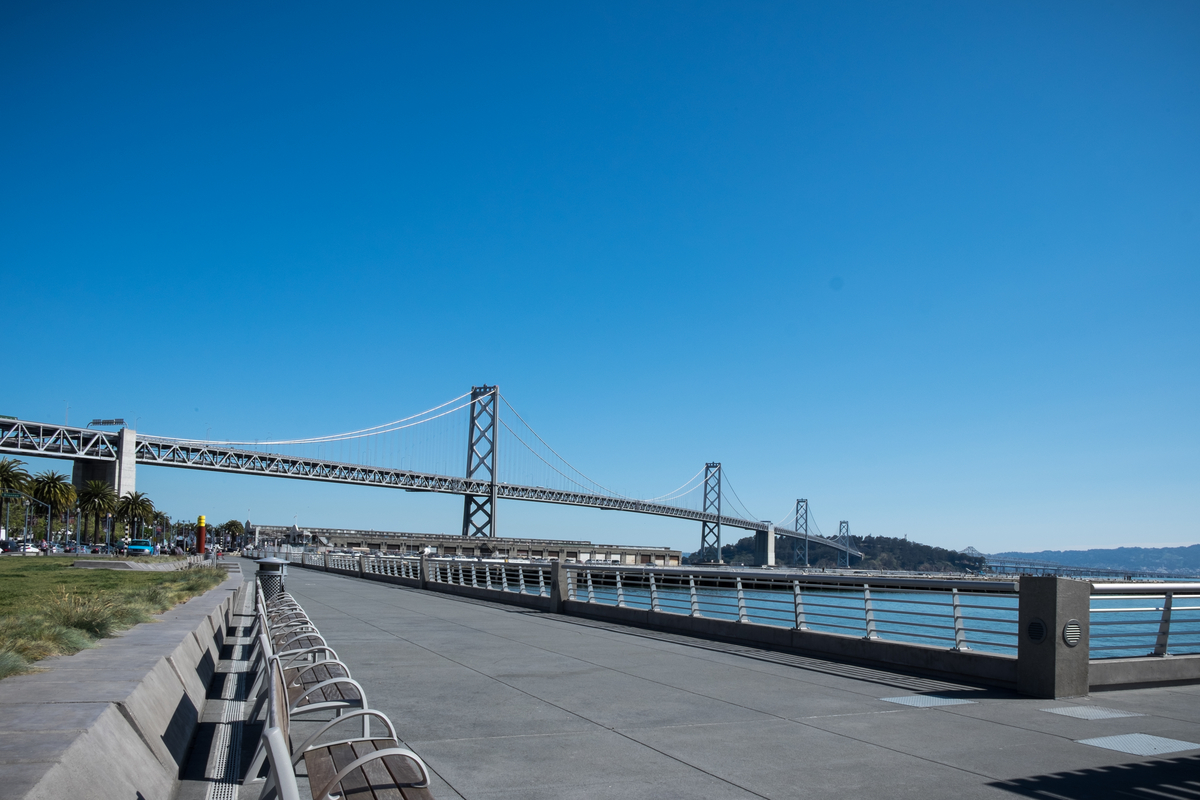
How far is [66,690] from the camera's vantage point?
547cm

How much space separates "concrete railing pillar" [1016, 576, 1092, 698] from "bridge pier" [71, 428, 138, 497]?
7679cm

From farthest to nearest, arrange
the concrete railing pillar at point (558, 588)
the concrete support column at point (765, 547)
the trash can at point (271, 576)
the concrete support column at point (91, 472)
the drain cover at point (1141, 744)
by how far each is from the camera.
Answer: the concrete support column at point (765, 547), the concrete support column at point (91, 472), the concrete railing pillar at point (558, 588), the trash can at point (271, 576), the drain cover at point (1141, 744)

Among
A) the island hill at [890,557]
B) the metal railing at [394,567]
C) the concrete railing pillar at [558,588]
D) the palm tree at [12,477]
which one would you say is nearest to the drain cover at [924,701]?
the concrete railing pillar at [558,588]

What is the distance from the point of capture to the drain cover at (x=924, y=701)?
8.49 metres

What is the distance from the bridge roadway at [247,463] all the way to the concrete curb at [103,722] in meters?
73.6

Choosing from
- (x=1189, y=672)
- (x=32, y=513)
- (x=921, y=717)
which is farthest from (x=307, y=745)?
(x=32, y=513)

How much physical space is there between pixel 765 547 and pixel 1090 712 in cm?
10215

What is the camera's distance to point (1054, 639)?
8758 millimetres

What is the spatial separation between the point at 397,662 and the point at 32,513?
304 ft

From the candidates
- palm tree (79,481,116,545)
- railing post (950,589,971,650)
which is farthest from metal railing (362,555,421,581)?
palm tree (79,481,116,545)

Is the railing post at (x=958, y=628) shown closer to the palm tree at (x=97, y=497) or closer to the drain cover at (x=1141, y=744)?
the drain cover at (x=1141, y=744)

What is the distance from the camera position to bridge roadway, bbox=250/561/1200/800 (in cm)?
564

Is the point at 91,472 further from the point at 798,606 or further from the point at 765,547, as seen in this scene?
the point at 798,606

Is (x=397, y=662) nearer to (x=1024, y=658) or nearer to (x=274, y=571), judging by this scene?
(x=1024, y=658)
